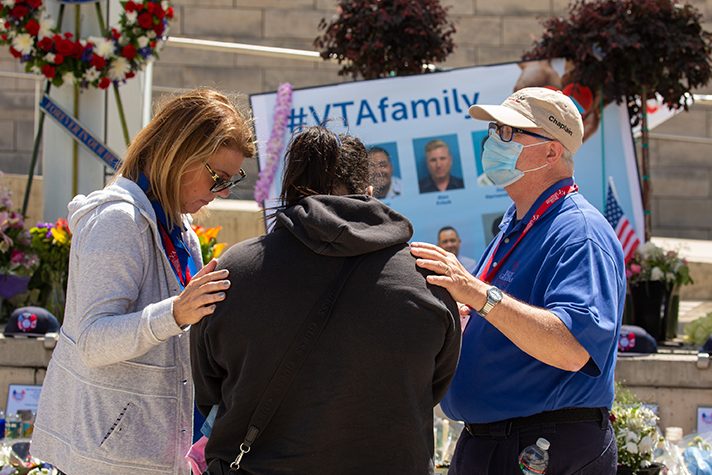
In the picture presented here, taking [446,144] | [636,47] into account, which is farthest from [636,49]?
[446,144]

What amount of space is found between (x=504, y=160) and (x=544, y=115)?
16 cm

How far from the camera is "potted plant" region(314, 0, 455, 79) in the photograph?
259 inches

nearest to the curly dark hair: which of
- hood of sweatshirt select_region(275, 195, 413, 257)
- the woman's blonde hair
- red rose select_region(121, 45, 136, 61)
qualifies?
hood of sweatshirt select_region(275, 195, 413, 257)

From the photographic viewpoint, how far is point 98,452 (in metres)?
2.46

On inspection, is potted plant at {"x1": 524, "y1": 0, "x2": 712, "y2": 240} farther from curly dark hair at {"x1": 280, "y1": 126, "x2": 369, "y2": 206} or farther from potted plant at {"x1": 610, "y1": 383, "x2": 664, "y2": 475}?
curly dark hair at {"x1": 280, "y1": 126, "x2": 369, "y2": 206}

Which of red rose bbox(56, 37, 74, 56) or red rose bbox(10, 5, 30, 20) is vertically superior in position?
red rose bbox(10, 5, 30, 20)

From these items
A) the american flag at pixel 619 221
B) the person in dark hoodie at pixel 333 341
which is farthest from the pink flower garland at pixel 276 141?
the person in dark hoodie at pixel 333 341

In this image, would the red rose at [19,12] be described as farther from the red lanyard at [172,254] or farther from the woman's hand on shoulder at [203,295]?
the woman's hand on shoulder at [203,295]

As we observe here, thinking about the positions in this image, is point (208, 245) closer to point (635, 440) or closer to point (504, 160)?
point (635, 440)

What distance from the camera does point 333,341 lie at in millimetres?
2104

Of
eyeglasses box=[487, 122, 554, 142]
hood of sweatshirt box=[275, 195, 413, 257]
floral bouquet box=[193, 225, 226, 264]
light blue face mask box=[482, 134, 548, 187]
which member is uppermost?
eyeglasses box=[487, 122, 554, 142]

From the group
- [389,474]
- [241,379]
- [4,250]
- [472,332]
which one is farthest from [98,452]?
[4,250]

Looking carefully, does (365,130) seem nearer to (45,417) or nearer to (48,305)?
(48,305)

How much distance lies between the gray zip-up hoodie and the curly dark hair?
1.42 feet
